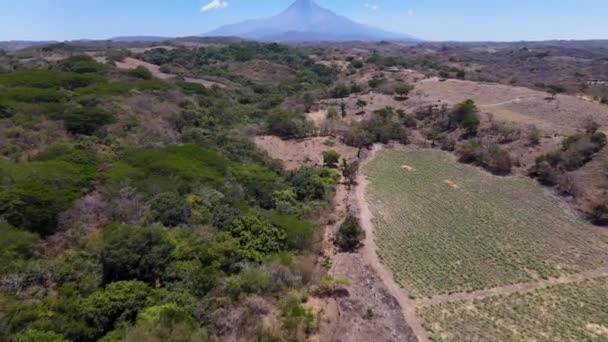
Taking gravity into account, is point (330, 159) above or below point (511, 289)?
above

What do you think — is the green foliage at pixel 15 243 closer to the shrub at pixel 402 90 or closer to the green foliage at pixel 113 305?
the green foliage at pixel 113 305

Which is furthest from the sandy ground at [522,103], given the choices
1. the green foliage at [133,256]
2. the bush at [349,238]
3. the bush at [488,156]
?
the green foliage at [133,256]

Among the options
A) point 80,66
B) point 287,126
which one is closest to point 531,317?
point 287,126

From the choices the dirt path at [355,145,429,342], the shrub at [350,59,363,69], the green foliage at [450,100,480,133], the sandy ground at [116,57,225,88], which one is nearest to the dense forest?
the dirt path at [355,145,429,342]

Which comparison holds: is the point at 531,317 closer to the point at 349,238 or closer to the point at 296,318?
the point at 349,238

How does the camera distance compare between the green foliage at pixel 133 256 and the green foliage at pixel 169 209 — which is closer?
the green foliage at pixel 133 256

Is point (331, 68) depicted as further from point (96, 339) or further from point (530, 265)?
point (96, 339)
